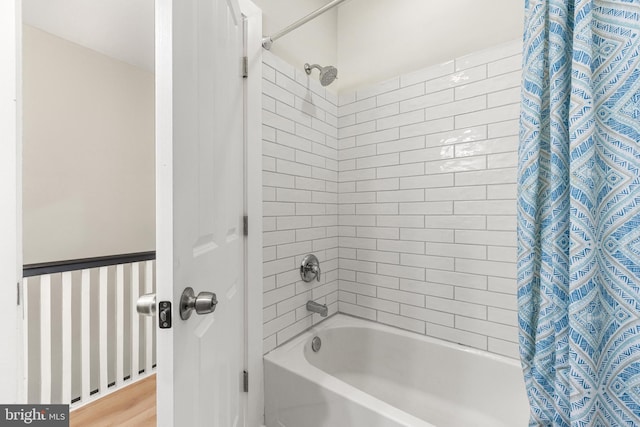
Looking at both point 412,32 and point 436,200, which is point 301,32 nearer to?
point 412,32

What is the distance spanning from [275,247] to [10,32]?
3.90ft

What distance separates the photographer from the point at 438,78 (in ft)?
5.02

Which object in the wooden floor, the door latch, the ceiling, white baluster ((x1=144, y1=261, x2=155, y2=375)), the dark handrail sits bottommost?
the wooden floor

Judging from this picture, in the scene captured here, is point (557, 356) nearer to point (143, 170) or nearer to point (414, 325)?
point (414, 325)

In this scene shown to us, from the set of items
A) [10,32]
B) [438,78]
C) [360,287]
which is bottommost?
[360,287]

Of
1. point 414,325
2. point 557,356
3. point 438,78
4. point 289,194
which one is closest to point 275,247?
point 289,194

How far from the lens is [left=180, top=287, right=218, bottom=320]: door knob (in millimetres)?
639

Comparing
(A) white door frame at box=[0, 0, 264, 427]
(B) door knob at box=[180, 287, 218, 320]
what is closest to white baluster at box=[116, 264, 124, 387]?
(A) white door frame at box=[0, 0, 264, 427]

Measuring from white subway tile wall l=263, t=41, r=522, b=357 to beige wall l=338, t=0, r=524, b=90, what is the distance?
100 mm

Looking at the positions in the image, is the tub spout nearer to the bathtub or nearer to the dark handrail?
the bathtub

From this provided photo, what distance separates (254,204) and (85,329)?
62.7 inches

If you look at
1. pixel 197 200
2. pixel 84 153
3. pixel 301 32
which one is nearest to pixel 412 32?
pixel 301 32

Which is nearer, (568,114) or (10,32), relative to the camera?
(568,114)

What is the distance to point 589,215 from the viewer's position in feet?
2.23
